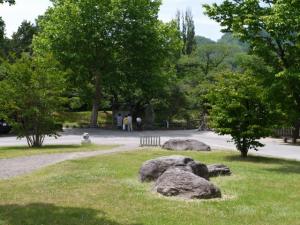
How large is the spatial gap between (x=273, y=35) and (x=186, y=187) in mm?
8946

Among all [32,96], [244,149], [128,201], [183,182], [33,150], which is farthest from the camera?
[32,96]

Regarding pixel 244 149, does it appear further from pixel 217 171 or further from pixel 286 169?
pixel 217 171

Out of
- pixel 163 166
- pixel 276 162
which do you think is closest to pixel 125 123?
pixel 276 162

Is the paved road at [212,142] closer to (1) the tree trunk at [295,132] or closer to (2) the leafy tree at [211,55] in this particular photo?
(1) the tree trunk at [295,132]

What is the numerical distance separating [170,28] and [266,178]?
35.2 m

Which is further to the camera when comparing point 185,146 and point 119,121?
point 119,121

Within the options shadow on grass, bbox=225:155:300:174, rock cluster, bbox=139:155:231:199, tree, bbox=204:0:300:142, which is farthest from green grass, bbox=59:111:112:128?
rock cluster, bbox=139:155:231:199

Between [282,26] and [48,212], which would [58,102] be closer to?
[282,26]

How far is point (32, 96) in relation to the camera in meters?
27.3

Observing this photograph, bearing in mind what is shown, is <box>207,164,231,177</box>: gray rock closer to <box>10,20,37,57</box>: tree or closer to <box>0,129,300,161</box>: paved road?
<box>0,129,300,161</box>: paved road

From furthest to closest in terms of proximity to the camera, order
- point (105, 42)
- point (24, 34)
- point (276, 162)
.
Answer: point (24, 34) < point (105, 42) < point (276, 162)

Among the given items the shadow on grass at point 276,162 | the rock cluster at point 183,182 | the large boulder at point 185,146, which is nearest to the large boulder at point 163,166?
the rock cluster at point 183,182

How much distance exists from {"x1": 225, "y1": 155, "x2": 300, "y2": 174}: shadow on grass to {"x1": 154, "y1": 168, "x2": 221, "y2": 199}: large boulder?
6232mm

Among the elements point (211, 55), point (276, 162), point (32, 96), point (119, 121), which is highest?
point (211, 55)
